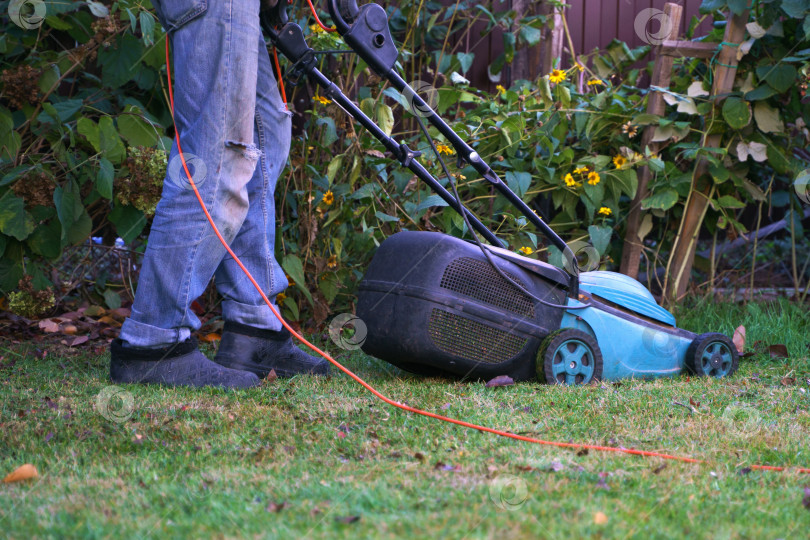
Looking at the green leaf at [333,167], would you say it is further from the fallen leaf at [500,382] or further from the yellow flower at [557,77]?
the fallen leaf at [500,382]

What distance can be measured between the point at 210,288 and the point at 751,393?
218 centimetres

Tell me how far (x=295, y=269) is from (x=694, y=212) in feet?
5.87

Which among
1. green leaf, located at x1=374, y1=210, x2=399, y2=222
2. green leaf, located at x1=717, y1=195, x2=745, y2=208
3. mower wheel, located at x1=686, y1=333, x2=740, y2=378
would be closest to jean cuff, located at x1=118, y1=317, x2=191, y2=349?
green leaf, located at x1=374, y1=210, x2=399, y2=222

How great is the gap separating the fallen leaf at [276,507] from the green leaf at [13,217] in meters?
2.03

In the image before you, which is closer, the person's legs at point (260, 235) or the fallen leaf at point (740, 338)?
the person's legs at point (260, 235)

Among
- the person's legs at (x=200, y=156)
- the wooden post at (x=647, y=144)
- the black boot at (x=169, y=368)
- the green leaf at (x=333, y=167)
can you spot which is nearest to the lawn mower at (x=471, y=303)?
the person's legs at (x=200, y=156)

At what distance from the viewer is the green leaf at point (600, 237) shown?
3.35 m

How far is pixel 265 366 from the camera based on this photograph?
244 cm

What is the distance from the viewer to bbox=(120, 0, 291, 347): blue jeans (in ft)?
6.74

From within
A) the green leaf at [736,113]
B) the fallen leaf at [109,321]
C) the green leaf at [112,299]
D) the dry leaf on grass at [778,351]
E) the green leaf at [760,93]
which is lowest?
the fallen leaf at [109,321]

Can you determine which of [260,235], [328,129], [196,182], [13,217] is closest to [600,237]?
[328,129]

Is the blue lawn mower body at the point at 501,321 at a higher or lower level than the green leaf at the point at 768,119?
lower

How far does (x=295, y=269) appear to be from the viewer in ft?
10.1

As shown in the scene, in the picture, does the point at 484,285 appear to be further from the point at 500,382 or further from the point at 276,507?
the point at 276,507
